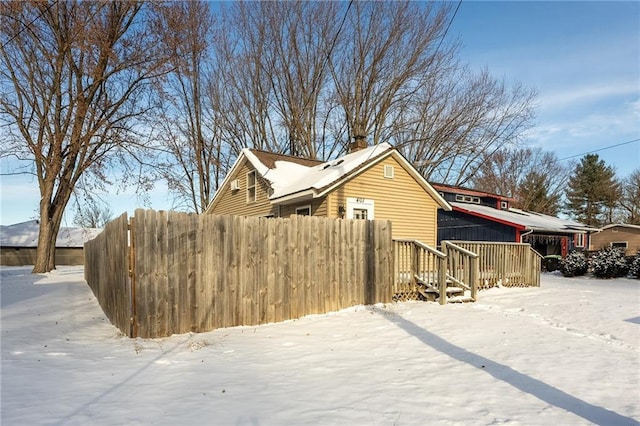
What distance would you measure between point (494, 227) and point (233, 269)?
20.6 meters

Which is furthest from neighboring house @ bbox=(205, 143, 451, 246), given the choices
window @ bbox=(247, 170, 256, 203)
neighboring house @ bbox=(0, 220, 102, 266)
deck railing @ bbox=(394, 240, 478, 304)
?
neighboring house @ bbox=(0, 220, 102, 266)

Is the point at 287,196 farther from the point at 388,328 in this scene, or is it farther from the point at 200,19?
the point at 200,19

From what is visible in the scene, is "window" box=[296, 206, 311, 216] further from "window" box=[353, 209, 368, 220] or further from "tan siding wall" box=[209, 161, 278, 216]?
"window" box=[353, 209, 368, 220]

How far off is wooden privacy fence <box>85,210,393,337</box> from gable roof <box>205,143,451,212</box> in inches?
214

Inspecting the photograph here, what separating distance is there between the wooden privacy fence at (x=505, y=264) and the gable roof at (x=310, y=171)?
16.3 ft

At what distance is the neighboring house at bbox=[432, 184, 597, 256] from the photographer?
23.5 m

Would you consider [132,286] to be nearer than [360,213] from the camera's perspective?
Yes

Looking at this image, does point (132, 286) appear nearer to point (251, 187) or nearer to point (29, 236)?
point (251, 187)

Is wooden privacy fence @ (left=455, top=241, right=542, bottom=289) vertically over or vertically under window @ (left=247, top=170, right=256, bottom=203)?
under

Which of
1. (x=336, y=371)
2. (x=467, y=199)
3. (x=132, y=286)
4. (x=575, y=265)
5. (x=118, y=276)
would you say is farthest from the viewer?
(x=467, y=199)

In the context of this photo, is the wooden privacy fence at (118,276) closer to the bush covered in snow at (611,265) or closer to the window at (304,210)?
the window at (304,210)

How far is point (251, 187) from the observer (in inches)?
741

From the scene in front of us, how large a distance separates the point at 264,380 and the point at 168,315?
2.37m

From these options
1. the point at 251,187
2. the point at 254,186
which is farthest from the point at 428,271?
the point at 251,187
